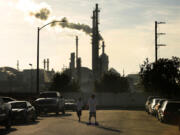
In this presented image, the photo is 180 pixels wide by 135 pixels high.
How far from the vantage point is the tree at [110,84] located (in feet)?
329

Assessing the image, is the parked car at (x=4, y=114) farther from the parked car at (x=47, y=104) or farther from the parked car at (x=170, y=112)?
the parked car at (x=47, y=104)

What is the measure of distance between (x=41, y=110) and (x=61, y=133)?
62.4ft

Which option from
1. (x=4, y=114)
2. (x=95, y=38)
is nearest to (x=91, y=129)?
(x=4, y=114)

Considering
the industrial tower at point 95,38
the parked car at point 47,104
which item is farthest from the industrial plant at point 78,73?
the parked car at point 47,104

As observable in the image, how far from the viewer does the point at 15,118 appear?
2702 cm

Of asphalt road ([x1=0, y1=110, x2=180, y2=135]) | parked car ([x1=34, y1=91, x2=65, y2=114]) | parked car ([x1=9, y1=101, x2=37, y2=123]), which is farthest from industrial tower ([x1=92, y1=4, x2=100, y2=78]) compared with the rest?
asphalt road ([x1=0, y1=110, x2=180, y2=135])

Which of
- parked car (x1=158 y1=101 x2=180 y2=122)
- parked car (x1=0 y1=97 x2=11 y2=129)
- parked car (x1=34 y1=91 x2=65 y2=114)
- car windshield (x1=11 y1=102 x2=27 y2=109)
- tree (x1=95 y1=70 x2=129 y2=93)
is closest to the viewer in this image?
parked car (x1=0 y1=97 x2=11 y2=129)

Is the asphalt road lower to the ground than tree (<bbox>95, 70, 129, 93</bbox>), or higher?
lower

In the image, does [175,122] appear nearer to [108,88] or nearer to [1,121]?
[1,121]

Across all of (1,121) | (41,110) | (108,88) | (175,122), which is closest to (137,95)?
(108,88)

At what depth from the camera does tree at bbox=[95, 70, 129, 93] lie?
100238 mm

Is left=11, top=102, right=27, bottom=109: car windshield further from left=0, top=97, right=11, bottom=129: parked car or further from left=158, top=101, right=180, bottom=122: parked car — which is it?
left=158, top=101, right=180, bottom=122: parked car

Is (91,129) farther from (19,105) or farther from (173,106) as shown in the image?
(173,106)

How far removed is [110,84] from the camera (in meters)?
102
